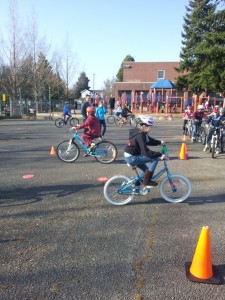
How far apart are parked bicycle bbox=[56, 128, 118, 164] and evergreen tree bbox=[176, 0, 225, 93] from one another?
22018mm

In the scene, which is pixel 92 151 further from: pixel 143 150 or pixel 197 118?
pixel 197 118

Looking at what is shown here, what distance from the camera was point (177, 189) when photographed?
18.3 feet

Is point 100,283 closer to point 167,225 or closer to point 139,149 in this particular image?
point 167,225

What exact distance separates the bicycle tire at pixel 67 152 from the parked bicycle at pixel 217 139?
14.3 ft

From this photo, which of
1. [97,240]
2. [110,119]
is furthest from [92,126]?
[110,119]

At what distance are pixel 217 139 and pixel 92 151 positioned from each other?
4.32 m

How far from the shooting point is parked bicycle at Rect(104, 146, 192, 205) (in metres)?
5.34

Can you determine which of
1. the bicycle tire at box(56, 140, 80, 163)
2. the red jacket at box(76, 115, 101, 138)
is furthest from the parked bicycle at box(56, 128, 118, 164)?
the red jacket at box(76, 115, 101, 138)

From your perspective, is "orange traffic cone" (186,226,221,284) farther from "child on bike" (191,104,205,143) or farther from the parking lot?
"child on bike" (191,104,205,143)

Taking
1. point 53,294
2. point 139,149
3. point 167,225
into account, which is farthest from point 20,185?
point 53,294

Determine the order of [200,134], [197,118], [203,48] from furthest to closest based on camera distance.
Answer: [203,48], [200,134], [197,118]

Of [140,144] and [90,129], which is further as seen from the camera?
[90,129]

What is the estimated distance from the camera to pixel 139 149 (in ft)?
17.2

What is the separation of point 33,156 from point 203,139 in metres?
6.90
